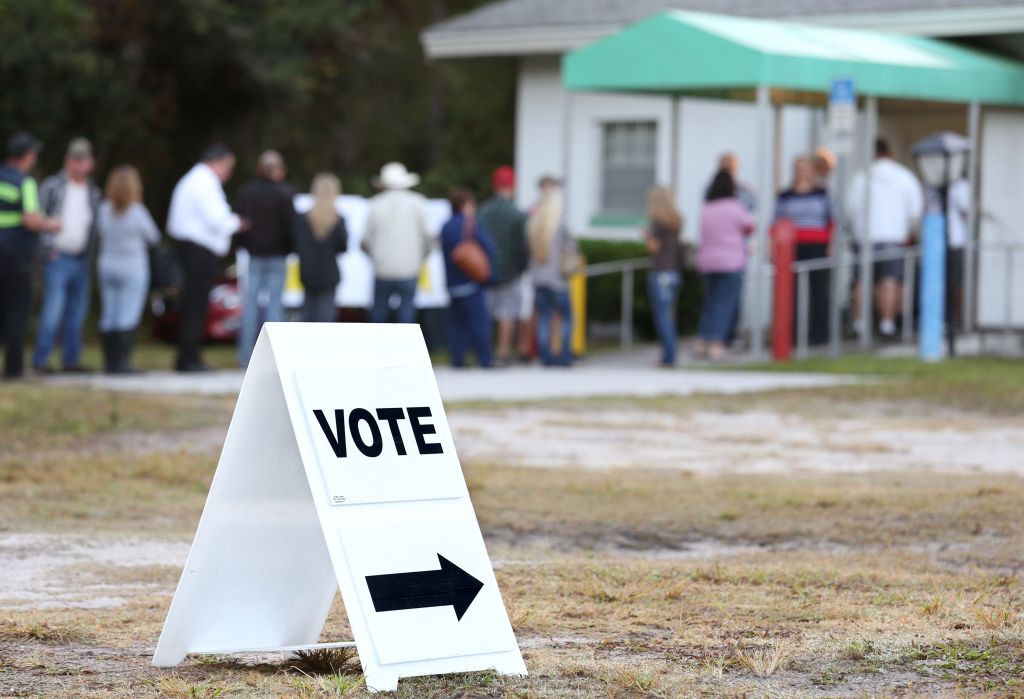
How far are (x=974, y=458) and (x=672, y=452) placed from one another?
1727 mm

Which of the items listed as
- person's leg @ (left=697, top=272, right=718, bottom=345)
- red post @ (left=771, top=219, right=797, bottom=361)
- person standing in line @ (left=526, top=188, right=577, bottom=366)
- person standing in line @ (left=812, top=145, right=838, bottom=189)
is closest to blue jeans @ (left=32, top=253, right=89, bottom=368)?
person standing in line @ (left=526, top=188, right=577, bottom=366)

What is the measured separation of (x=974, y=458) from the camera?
34.4 feet

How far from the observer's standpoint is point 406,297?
54.1 ft

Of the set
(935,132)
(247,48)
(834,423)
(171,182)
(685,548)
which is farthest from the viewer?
(171,182)

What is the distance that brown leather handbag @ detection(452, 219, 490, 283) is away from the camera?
16.4 metres

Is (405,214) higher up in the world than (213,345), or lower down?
higher up

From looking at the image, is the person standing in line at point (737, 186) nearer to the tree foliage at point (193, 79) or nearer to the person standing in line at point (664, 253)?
the person standing in line at point (664, 253)

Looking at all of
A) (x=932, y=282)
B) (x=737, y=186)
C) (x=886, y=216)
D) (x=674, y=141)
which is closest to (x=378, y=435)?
(x=932, y=282)

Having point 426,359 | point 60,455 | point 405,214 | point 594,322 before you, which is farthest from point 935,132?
point 426,359

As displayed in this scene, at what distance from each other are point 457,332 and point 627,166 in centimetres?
644

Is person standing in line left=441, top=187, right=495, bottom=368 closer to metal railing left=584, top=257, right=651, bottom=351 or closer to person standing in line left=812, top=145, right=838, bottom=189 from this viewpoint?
metal railing left=584, top=257, right=651, bottom=351

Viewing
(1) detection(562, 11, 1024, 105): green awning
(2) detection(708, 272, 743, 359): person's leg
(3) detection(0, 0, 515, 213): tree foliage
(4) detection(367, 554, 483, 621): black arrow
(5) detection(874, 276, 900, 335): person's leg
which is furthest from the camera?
(3) detection(0, 0, 515, 213): tree foliage

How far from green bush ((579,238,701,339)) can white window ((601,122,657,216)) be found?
0.96 meters

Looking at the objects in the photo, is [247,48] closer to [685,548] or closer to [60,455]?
[60,455]
